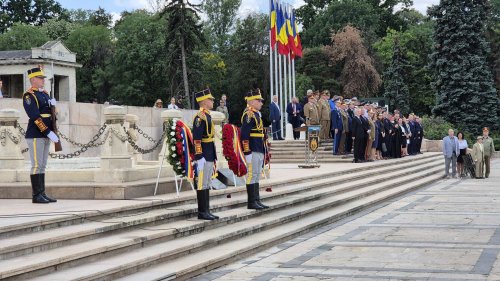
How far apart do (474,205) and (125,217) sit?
10057 millimetres

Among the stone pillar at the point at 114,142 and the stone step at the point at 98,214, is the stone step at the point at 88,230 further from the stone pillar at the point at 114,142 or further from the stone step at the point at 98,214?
the stone pillar at the point at 114,142

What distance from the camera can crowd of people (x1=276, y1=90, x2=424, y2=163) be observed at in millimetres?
25344

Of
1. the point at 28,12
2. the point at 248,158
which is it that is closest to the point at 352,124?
the point at 248,158

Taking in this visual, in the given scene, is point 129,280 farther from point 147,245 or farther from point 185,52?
point 185,52

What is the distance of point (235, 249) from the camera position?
33.9ft

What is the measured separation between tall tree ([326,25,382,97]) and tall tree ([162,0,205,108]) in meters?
18.4

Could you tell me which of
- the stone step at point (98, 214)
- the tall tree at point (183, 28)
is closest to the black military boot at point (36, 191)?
the stone step at point (98, 214)

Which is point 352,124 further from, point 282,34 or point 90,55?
point 90,55

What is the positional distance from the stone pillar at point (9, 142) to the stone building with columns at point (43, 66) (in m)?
23.7

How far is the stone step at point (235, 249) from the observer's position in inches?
340

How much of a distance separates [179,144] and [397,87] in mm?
52084

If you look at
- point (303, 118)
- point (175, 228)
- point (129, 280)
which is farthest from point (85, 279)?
point (303, 118)

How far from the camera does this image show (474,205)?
57.2 ft

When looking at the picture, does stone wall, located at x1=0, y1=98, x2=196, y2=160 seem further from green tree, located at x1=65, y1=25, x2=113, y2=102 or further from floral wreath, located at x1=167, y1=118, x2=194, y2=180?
green tree, located at x1=65, y1=25, x2=113, y2=102
